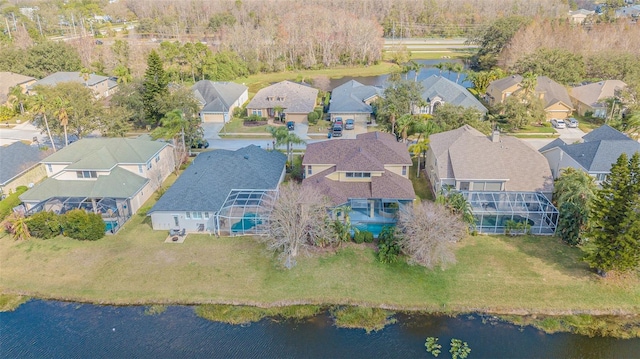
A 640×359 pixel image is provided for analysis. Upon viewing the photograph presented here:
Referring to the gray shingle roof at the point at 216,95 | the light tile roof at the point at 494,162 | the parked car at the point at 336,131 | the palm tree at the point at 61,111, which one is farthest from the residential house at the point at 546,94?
the palm tree at the point at 61,111

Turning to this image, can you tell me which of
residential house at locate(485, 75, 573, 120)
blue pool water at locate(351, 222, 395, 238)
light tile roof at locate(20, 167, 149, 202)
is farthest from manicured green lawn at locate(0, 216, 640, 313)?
residential house at locate(485, 75, 573, 120)

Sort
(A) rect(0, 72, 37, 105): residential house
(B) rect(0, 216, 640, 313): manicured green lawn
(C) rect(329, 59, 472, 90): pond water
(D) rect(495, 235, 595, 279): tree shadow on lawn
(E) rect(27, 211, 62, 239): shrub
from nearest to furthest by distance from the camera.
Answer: (B) rect(0, 216, 640, 313): manicured green lawn
(D) rect(495, 235, 595, 279): tree shadow on lawn
(E) rect(27, 211, 62, 239): shrub
(A) rect(0, 72, 37, 105): residential house
(C) rect(329, 59, 472, 90): pond water

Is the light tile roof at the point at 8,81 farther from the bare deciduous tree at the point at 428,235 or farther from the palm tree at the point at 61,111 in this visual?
the bare deciduous tree at the point at 428,235

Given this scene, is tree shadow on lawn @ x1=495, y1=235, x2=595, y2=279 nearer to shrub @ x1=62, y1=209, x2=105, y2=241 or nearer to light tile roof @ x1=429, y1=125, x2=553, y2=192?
light tile roof @ x1=429, y1=125, x2=553, y2=192

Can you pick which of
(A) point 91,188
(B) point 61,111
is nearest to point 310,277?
(A) point 91,188

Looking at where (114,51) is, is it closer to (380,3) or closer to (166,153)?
(166,153)

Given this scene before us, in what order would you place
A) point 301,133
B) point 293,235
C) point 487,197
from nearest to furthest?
point 293,235, point 487,197, point 301,133

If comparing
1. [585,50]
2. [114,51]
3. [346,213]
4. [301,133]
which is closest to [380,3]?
[585,50]
